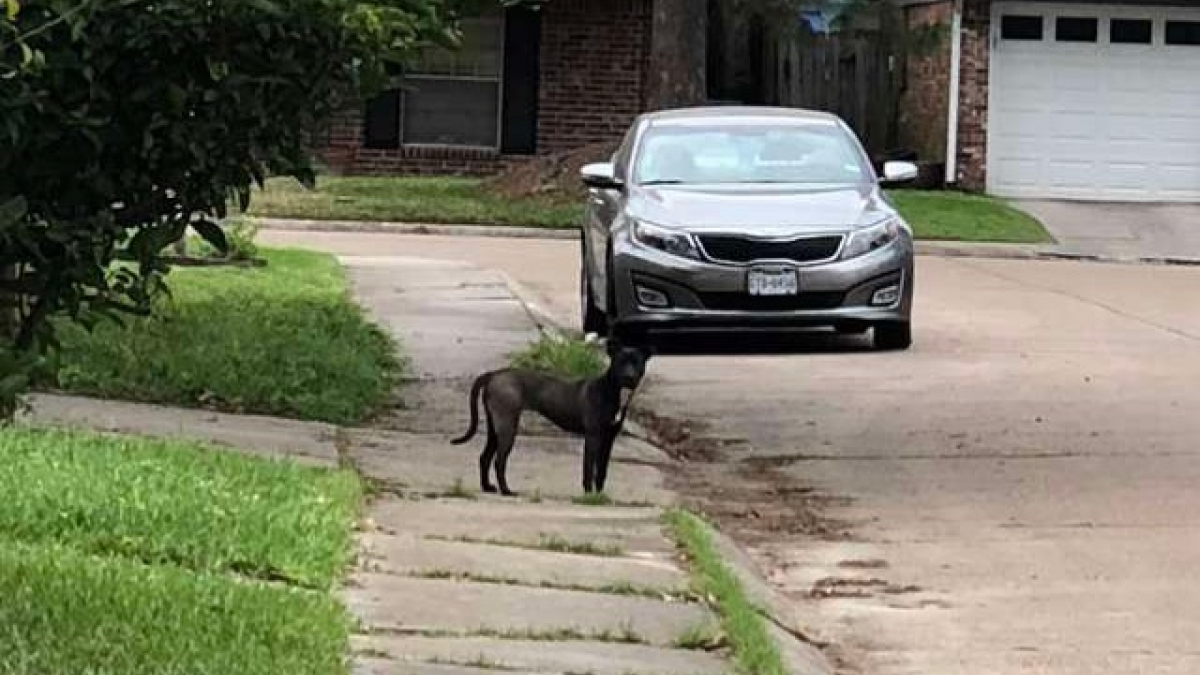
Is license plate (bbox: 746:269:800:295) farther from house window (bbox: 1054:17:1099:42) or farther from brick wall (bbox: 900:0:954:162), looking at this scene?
house window (bbox: 1054:17:1099:42)

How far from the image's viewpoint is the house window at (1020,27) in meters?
29.7

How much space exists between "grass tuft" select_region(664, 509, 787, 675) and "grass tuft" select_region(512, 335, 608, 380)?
3302mm

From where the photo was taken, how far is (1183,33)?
1177 inches

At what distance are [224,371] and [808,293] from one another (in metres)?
4.21

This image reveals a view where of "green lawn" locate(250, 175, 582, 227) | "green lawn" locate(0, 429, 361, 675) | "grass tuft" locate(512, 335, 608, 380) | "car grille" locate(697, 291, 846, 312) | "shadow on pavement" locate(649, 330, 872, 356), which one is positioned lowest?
"green lawn" locate(250, 175, 582, 227)

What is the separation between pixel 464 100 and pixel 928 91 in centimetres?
657

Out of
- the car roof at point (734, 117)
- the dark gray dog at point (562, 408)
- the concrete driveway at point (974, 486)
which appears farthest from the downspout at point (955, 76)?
the dark gray dog at point (562, 408)

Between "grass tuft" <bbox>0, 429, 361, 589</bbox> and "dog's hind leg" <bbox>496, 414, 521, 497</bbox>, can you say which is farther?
"dog's hind leg" <bbox>496, 414, 521, 497</bbox>

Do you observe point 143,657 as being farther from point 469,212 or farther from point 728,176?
point 469,212

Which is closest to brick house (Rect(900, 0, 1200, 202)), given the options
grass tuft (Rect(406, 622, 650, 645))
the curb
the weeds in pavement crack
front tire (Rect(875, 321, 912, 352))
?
the curb

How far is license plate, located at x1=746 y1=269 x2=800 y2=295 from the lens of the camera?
13.8 meters

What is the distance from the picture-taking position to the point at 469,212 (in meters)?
25.8

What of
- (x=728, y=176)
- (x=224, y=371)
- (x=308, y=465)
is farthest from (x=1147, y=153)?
(x=308, y=465)

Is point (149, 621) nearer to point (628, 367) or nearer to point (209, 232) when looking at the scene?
point (209, 232)
